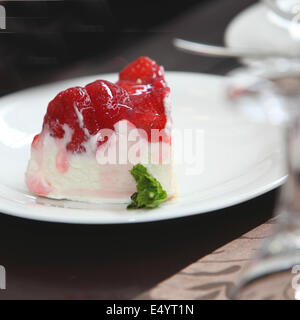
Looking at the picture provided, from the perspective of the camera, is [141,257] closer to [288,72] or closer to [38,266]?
[38,266]

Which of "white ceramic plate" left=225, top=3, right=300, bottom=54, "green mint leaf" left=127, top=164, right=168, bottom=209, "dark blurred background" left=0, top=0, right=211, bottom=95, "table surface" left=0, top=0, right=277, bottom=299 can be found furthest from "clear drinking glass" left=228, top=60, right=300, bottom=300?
"dark blurred background" left=0, top=0, right=211, bottom=95

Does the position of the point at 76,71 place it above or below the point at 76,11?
below

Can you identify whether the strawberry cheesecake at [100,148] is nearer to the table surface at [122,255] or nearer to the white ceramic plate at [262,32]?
the table surface at [122,255]

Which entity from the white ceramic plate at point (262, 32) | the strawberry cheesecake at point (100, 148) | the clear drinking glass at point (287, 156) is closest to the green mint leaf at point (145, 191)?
the strawberry cheesecake at point (100, 148)

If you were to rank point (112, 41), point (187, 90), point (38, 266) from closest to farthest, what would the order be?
1. point (38, 266)
2. point (187, 90)
3. point (112, 41)

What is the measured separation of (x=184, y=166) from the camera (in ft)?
3.47

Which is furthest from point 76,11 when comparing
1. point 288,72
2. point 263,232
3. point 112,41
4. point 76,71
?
point 288,72

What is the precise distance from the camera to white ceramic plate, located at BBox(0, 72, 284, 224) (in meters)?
0.84

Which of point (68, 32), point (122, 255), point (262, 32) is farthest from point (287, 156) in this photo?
point (68, 32)

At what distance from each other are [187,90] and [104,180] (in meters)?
0.43

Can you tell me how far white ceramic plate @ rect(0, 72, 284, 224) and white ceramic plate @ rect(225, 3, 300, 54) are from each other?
24 centimetres

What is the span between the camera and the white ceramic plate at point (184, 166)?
84 centimetres

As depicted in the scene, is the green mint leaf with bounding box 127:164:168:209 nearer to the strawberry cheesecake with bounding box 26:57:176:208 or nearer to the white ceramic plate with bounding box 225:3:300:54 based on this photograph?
the strawberry cheesecake with bounding box 26:57:176:208

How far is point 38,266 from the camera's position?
2.65 feet
